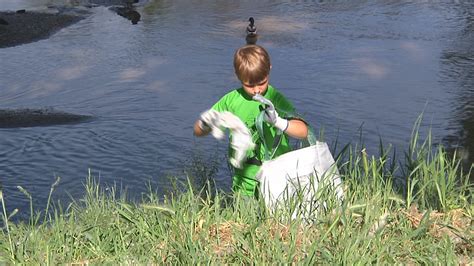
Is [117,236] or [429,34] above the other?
[117,236]

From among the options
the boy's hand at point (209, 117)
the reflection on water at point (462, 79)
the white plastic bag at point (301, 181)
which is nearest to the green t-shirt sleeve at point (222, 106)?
the boy's hand at point (209, 117)

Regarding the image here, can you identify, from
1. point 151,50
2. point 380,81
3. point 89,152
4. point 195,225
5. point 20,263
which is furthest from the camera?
point 151,50

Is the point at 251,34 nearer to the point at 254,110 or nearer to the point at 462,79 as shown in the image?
the point at 462,79

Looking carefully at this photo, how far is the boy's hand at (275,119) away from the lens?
4812 mm

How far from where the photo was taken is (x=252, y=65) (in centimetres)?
496

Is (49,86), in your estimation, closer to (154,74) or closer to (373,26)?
(154,74)

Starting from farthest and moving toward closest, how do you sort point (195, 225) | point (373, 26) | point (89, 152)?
point (373, 26) < point (89, 152) < point (195, 225)

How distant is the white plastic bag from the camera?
5.02 meters

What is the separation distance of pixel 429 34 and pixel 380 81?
3.42 meters

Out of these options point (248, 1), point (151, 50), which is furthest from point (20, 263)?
point (248, 1)

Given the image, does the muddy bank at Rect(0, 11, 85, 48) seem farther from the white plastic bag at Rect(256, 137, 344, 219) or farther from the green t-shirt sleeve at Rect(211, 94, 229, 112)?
the white plastic bag at Rect(256, 137, 344, 219)

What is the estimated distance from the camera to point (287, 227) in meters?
4.98

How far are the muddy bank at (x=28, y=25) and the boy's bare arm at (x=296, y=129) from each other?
1200cm

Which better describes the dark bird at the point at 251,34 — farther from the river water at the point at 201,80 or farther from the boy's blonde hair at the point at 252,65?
the boy's blonde hair at the point at 252,65
